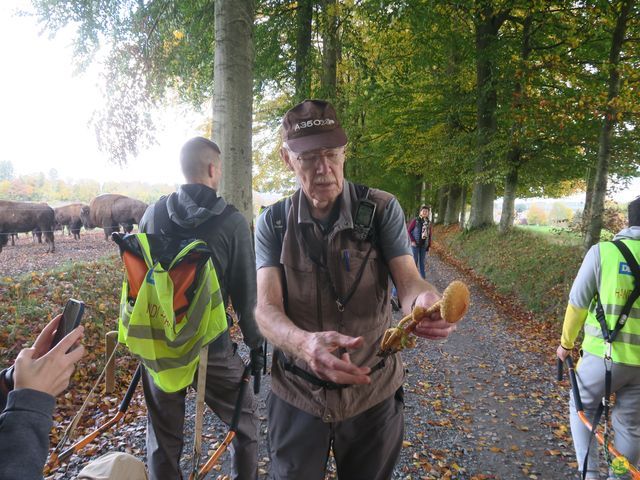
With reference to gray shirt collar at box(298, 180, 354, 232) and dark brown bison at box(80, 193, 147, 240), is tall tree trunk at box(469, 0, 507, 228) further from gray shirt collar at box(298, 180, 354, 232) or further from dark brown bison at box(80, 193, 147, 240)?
dark brown bison at box(80, 193, 147, 240)

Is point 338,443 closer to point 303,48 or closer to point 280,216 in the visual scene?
point 280,216

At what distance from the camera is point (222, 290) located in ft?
9.35

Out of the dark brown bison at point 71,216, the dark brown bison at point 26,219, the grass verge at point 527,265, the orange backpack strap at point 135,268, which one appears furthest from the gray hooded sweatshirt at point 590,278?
the dark brown bison at point 71,216

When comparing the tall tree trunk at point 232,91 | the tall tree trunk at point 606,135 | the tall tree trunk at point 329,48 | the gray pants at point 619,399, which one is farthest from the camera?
the tall tree trunk at point 329,48

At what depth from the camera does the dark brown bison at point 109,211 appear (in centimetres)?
1662

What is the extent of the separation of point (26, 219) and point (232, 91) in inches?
296

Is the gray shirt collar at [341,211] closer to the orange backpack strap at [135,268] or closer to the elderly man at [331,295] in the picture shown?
the elderly man at [331,295]

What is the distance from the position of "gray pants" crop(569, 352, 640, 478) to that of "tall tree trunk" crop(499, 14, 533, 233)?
9840mm

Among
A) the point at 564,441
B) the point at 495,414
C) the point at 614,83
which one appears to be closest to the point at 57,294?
the point at 495,414

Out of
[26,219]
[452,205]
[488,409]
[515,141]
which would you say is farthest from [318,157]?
[452,205]

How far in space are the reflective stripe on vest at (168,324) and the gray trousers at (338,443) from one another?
82 cm

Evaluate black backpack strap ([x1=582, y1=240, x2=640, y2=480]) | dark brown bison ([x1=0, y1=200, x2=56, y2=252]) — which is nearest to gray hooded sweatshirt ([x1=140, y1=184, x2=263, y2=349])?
black backpack strap ([x1=582, y1=240, x2=640, y2=480])

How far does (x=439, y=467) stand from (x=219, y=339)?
2.85 metres

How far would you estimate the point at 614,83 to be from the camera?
8.27 metres
